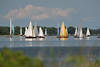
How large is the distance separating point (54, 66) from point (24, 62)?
865 millimetres

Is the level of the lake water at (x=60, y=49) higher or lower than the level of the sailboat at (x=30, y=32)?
lower

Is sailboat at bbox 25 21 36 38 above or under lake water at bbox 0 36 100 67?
above

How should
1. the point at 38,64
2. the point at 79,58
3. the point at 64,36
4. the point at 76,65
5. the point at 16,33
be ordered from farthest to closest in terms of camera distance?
the point at 16,33 → the point at 64,36 → the point at 76,65 → the point at 79,58 → the point at 38,64

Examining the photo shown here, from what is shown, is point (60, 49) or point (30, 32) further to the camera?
point (30, 32)

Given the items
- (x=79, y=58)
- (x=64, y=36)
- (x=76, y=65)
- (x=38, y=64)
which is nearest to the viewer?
(x=38, y=64)

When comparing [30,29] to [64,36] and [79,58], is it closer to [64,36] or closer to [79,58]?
[64,36]

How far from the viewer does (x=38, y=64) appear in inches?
330

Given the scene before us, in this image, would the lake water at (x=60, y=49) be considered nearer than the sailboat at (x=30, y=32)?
Yes

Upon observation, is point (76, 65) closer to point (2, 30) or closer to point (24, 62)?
point (24, 62)

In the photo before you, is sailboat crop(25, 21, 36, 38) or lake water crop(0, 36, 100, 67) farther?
sailboat crop(25, 21, 36, 38)

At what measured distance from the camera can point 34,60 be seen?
8.70m

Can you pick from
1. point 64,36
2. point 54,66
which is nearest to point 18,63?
point 54,66

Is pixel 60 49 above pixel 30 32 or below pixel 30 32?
below

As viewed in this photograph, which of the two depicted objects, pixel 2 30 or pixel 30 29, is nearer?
pixel 30 29
